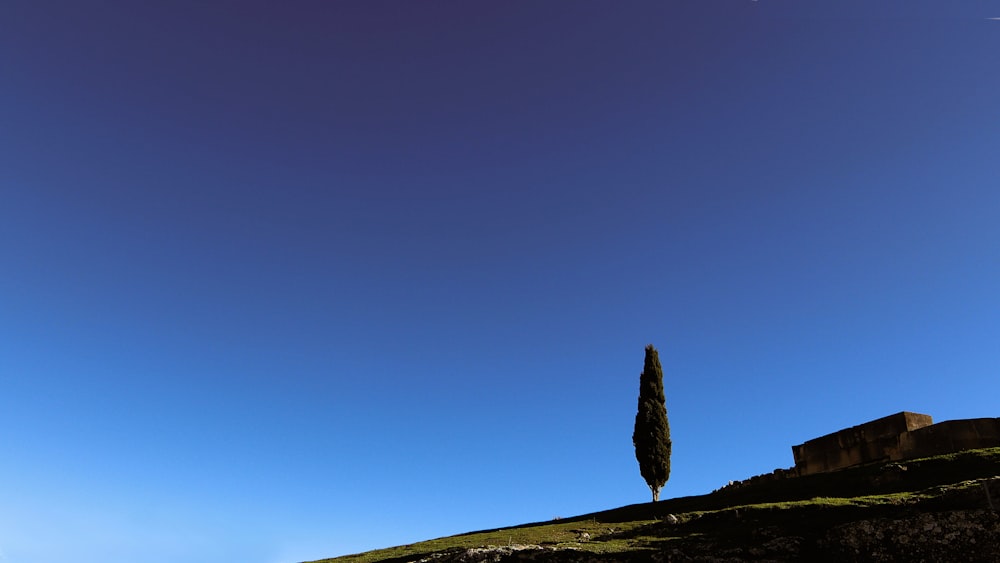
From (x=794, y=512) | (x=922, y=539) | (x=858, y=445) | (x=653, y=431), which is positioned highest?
(x=653, y=431)

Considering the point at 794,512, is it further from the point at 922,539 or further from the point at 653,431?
the point at 653,431

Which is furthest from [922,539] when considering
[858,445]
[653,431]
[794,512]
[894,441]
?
[653,431]

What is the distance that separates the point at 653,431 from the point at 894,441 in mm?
13878

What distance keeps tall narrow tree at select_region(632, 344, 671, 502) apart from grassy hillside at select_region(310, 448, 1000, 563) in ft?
22.8

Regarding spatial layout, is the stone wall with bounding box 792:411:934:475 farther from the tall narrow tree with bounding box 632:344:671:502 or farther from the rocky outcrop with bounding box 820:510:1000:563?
the rocky outcrop with bounding box 820:510:1000:563

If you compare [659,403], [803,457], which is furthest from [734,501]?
[659,403]

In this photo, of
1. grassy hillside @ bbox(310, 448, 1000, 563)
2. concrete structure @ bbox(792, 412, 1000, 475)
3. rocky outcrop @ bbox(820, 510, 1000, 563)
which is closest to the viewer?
rocky outcrop @ bbox(820, 510, 1000, 563)

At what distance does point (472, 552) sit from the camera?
2456cm

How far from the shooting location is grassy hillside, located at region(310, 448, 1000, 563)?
19.6m

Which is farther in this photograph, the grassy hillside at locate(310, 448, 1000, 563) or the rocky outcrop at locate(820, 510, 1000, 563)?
the grassy hillside at locate(310, 448, 1000, 563)

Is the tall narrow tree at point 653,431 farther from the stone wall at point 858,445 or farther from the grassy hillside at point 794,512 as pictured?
the stone wall at point 858,445

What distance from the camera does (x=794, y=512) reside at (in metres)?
23.1

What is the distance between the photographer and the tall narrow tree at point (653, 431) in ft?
134

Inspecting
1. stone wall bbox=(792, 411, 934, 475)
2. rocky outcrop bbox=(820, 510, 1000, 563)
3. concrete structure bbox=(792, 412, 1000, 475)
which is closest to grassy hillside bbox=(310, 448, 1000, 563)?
rocky outcrop bbox=(820, 510, 1000, 563)
